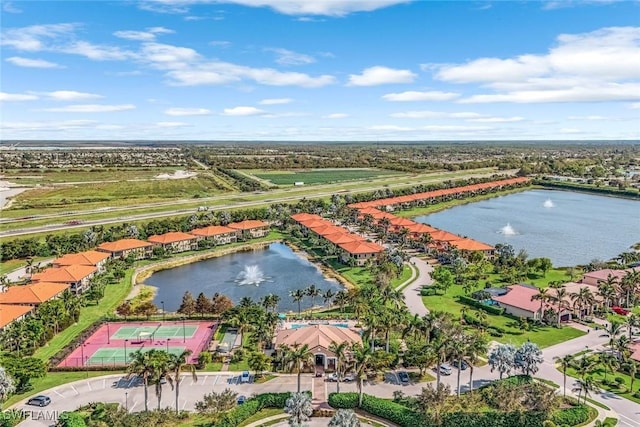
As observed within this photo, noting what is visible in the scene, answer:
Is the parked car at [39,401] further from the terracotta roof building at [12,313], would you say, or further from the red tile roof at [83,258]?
the red tile roof at [83,258]

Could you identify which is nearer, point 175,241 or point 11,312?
point 11,312

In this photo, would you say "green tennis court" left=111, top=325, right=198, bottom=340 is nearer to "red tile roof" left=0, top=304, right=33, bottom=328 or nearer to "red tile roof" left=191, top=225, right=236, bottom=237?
"red tile roof" left=0, top=304, right=33, bottom=328

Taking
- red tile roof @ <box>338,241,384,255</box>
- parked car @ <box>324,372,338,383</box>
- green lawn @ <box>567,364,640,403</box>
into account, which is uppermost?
red tile roof @ <box>338,241,384,255</box>

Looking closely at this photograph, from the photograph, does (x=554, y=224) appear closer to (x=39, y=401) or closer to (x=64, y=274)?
(x=64, y=274)

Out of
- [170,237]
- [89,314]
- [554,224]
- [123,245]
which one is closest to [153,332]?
[89,314]

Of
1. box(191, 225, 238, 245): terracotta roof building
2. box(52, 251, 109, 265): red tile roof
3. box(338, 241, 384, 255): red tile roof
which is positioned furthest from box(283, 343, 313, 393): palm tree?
box(191, 225, 238, 245): terracotta roof building

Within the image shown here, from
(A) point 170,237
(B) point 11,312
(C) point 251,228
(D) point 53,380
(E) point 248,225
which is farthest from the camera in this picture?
(E) point 248,225
